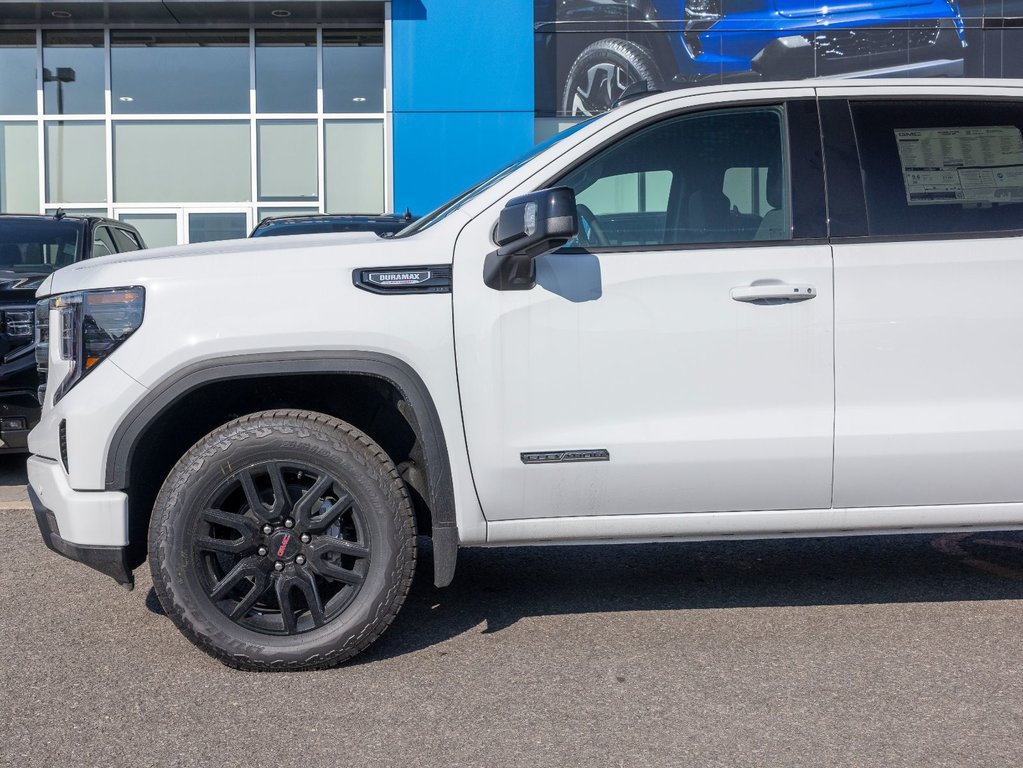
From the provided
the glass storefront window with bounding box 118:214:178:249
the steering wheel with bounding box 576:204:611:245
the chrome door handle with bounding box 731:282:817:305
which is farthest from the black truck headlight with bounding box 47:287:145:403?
the glass storefront window with bounding box 118:214:178:249

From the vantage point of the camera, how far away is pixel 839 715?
3209 mm

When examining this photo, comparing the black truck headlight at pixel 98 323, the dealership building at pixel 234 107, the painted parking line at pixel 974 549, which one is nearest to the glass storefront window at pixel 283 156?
the dealership building at pixel 234 107

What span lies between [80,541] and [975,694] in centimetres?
284

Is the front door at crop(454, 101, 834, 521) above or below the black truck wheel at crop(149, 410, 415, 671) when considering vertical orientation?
above

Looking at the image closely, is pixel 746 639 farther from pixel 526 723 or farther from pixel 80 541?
pixel 80 541

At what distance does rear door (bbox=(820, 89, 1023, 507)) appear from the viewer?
3668 millimetres

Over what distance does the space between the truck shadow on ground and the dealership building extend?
1340 cm

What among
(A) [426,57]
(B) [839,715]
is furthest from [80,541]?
(A) [426,57]

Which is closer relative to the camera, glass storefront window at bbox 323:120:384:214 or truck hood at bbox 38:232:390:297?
truck hood at bbox 38:232:390:297

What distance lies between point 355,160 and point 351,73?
4.87 feet

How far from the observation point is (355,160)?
18.8m

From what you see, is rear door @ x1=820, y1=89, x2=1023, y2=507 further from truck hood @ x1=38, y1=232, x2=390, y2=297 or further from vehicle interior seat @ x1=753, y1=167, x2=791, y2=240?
truck hood @ x1=38, y1=232, x2=390, y2=297

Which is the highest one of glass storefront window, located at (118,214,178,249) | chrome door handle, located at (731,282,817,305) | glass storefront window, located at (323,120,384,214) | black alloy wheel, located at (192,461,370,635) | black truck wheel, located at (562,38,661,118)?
black truck wheel, located at (562,38,661,118)

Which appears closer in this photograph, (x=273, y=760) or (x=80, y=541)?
(x=273, y=760)
